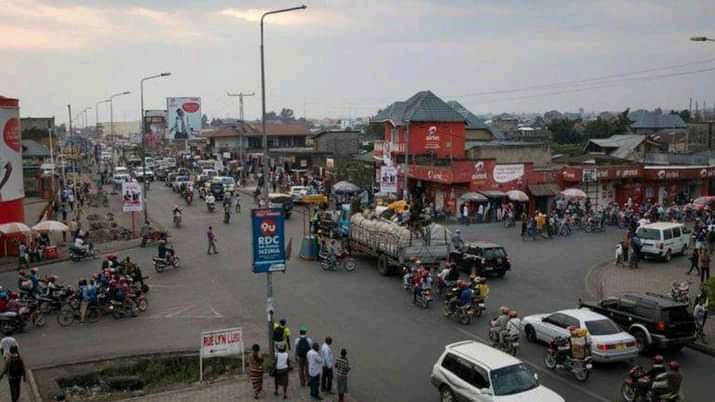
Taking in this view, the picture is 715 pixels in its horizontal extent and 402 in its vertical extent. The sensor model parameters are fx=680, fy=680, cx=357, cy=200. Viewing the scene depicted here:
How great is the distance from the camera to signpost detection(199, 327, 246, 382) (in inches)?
642

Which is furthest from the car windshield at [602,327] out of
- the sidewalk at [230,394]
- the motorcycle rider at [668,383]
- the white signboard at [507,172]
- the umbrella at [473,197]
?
the white signboard at [507,172]

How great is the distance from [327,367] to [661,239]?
2087 cm

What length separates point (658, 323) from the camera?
17391mm

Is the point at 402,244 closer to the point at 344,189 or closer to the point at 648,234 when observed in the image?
the point at 648,234

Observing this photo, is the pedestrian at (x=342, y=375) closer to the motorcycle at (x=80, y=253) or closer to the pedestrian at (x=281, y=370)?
the pedestrian at (x=281, y=370)

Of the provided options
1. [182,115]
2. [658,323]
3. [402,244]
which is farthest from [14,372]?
[182,115]

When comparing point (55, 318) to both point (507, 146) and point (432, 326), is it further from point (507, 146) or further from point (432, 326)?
point (507, 146)

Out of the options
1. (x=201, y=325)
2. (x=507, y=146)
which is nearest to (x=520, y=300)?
(x=201, y=325)

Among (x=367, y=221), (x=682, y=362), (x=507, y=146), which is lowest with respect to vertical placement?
(x=682, y=362)

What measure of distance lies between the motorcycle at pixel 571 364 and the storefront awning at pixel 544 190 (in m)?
28.3

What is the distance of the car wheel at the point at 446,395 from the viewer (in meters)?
14.0

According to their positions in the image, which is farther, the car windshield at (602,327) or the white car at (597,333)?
the car windshield at (602,327)

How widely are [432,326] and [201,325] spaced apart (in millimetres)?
6962

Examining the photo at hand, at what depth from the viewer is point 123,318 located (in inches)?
848
